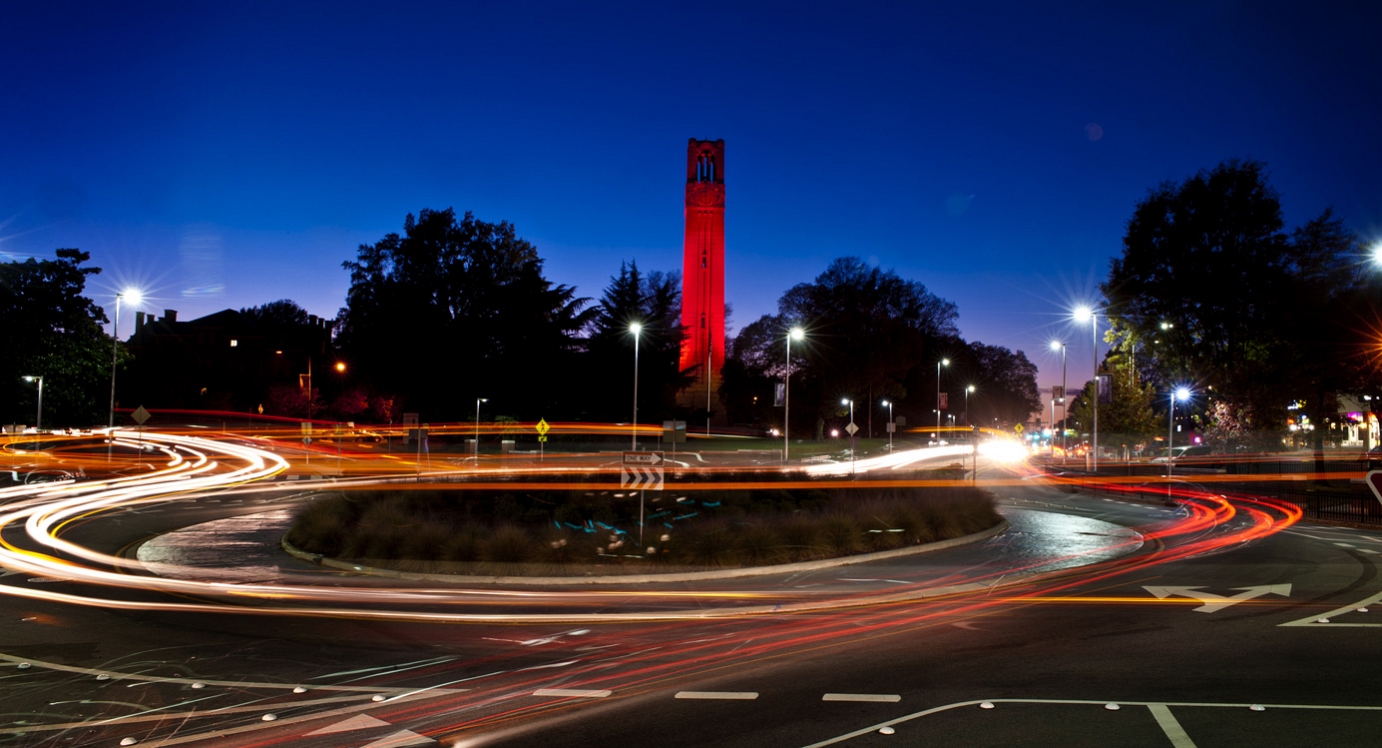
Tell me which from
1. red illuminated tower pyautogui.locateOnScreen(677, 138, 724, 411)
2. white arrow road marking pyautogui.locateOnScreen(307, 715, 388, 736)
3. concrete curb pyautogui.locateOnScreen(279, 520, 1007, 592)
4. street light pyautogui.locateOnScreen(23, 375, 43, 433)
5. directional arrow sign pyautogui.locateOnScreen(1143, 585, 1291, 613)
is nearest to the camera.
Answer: white arrow road marking pyautogui.locateOnScreen(307, 715, 388, 736)

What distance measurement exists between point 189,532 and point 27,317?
3127cm

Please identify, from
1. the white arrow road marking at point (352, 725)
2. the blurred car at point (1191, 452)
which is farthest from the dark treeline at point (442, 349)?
the white arrow road marking at point (352, 725)

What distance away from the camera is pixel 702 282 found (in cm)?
8238

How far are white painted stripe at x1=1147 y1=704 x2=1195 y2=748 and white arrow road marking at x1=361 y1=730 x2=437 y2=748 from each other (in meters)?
5.42

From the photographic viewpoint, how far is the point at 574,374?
68000 mm

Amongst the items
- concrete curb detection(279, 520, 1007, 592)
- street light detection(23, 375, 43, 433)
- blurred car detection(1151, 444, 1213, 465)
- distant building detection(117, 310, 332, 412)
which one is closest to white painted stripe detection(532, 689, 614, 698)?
concrete curb detection(279, 520, 1007, 592)

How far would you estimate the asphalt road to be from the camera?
22.4 ft

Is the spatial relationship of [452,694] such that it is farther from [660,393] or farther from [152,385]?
[152,385]

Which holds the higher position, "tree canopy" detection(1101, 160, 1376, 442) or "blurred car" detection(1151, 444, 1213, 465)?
"tree canopy" detection(1101, 160, 1376, 442)

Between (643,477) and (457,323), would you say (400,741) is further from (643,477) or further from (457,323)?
(457,323)

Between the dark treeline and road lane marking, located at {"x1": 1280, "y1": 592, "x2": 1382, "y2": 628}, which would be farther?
the dark treeline

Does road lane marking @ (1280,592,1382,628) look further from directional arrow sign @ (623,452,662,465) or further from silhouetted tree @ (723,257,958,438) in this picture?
silhouetted tree @ (723,257,958,438)

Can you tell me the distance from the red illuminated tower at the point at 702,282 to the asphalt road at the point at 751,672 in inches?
2717

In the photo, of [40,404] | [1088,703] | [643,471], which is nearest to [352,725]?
[1088,703]
